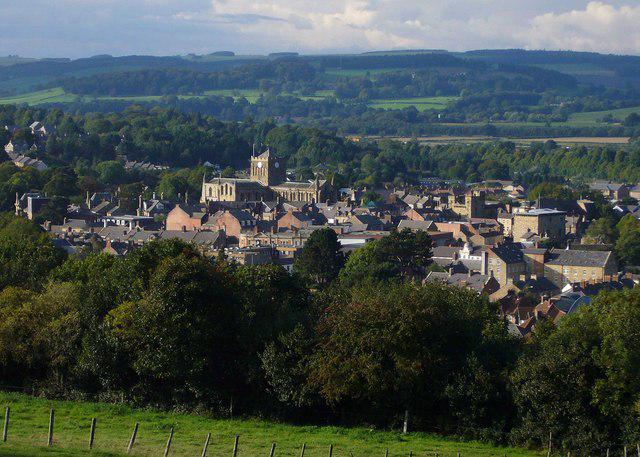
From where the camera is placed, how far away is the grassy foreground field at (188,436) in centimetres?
2170

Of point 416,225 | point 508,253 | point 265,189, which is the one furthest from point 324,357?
point 265,189

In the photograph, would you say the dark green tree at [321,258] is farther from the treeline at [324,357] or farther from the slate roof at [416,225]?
the treeline at [324,357]

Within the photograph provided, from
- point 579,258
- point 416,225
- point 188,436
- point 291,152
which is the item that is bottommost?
point 291,152

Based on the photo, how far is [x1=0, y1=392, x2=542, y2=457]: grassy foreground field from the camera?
21.7m

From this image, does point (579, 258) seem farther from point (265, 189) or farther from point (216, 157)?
point (216, 157)

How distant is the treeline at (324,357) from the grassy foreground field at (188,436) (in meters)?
0.89

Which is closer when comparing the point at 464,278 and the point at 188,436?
the point at 188,436

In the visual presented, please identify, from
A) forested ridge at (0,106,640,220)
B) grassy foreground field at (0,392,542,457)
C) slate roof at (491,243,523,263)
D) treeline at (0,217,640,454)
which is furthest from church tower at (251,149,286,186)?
grassy foreground field at (0,392,542,457)

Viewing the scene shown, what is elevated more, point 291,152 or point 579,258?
point 579,258

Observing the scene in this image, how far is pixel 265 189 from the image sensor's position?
329 feet

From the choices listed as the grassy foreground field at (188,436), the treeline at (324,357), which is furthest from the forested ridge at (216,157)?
the grassy foreground field at (188,436)

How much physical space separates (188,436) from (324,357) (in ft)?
11.9

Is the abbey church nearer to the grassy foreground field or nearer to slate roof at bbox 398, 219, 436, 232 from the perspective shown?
slate roof at bbox 398, 219, 436, 232

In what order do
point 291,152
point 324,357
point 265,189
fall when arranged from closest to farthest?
point 324,357
point 265,189
point 291,152
